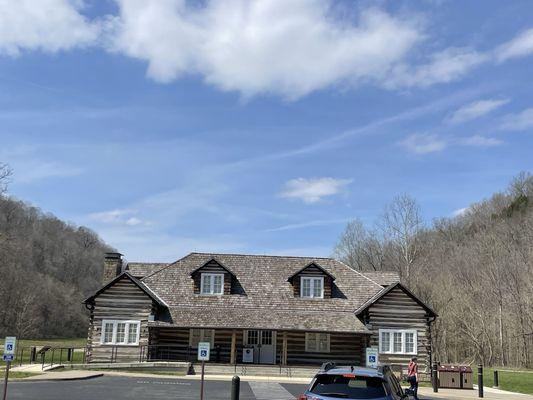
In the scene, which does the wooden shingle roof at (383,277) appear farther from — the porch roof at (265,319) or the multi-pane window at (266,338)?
the multi-pane window at (266,338)

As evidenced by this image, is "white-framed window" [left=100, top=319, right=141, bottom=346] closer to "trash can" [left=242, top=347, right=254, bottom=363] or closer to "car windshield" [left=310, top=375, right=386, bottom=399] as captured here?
"trash can" [left=242, top=347, right=254, bottom=363]

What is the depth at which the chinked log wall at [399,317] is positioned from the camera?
32.9 m

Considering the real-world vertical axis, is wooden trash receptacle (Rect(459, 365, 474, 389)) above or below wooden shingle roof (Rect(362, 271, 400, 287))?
below

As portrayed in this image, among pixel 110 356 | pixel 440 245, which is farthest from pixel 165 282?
pixel 440 245

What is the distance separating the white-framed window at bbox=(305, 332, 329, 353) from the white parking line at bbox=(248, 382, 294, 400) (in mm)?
8615

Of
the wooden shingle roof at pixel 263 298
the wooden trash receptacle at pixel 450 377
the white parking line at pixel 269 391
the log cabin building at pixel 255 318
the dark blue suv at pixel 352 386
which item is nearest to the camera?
the dark blue suv at pixel 352 386

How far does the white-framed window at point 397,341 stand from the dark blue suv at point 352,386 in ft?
79.3

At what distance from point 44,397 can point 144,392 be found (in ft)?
11.9

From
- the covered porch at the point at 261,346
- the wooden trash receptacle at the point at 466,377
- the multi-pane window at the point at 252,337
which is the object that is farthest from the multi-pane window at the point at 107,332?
the wooden trash receptacle at the point at 466,377

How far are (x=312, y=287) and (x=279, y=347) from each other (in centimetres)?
430

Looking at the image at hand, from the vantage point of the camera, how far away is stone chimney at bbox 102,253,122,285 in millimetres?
37406

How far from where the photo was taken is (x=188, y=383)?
23.9m

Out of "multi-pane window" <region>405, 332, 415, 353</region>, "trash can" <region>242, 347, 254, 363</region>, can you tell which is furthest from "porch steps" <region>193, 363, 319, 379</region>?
"multi-pane window" <region>405, 332, 415, 353</region>

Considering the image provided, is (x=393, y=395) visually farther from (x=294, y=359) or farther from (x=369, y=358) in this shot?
(x=294, y=359)
